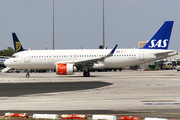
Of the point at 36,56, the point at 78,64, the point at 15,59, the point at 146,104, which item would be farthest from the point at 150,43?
the point at 146,104

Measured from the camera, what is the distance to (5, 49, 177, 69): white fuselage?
38750mm

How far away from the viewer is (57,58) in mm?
38719

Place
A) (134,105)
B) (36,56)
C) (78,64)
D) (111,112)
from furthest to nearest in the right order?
1. (36,56)
2. (78,64)
3. (134,105)
4. (111,112)

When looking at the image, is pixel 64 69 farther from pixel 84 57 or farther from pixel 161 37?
pixel 161 37

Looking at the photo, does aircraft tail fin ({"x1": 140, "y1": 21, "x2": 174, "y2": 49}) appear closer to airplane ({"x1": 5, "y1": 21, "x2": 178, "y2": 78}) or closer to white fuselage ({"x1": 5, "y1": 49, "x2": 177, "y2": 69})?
airplane ({"x1": 5, "y1": 21, "x2": 178, "y2": 78})

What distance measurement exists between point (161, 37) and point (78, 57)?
483 inches

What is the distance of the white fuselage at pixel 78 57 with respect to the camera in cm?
3875

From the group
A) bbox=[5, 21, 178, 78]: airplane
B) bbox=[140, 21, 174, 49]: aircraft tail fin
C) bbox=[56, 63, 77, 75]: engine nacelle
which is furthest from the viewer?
bbox=[140, 21, 174, 49]: aircraft tail fin

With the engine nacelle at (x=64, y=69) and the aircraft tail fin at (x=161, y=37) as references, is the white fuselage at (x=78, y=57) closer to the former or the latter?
the aircraft tail fin at (x=161, y=37)

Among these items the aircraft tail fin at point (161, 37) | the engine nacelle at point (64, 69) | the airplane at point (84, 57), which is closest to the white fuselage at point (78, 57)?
the airplane at point (84, 57)

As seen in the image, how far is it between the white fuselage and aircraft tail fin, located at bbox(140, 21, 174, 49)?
106cm

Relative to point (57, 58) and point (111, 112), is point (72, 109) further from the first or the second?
point (57, 58)

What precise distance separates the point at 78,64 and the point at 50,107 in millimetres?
24390

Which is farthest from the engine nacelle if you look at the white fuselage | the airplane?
the white fuselage
